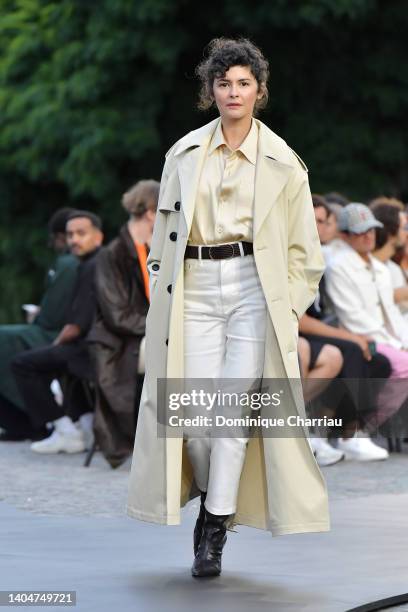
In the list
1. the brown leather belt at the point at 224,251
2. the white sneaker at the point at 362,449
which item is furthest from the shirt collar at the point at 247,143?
the white sneaker at the point at 362,449

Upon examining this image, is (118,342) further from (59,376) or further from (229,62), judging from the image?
(229,62)

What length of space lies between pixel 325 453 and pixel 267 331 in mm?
4711

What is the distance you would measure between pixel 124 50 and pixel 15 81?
1756 mm

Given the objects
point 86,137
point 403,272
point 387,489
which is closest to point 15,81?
point 86,137

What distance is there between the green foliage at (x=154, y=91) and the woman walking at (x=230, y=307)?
13877 mm

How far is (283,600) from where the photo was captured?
6281 mm

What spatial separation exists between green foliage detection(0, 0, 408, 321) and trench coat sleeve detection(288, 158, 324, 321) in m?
13.9

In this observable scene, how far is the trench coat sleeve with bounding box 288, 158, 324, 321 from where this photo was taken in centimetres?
681

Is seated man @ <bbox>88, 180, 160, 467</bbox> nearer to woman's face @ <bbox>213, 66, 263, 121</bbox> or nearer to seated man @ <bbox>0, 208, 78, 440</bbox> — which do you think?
seated man @ <bbox>0, 208, 78, 440</bbox>

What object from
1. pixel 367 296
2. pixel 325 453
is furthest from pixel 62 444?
pixel 367 296

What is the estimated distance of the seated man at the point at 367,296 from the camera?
11.7 meters

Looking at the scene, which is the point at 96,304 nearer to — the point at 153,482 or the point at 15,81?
the point at 153,482

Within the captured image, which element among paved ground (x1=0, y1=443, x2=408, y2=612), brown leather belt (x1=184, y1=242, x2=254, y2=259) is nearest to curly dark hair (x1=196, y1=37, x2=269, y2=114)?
brown leather belt (x1=184, y1=242, x2=254, y2=259)

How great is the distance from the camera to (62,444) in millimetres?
12211
